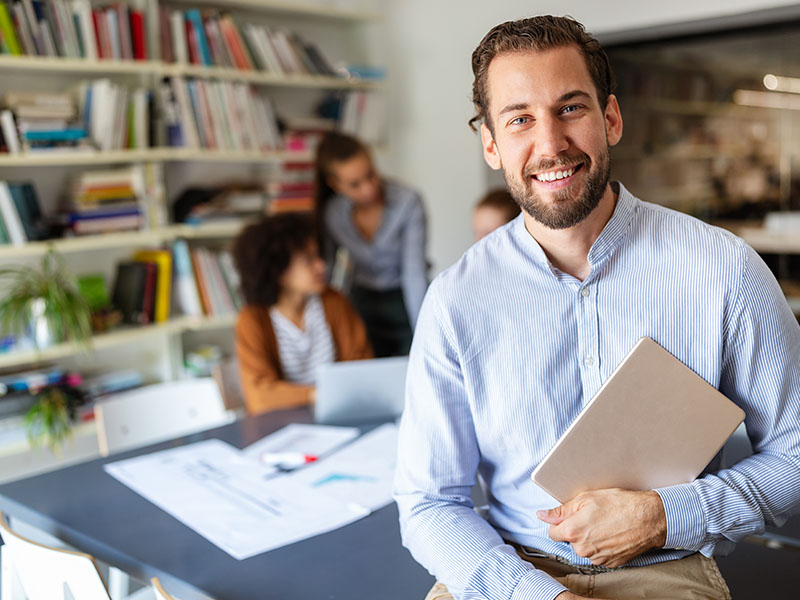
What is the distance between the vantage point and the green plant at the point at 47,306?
10.7 feet

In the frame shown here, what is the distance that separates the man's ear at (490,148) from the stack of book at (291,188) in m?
2.74

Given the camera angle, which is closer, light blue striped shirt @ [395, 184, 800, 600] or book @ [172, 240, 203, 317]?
light blue striped shirt @ [395, 184, 800, 600]

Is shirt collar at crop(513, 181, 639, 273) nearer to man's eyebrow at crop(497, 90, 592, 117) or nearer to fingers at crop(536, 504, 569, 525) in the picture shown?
man's eyebrow at crop(497, 90, 592, 117)

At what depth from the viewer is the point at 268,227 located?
2.87m

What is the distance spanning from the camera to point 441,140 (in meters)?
4.48

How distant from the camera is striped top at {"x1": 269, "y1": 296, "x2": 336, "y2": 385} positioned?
2674 millimetres

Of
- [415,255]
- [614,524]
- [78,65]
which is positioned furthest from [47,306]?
[614,524]

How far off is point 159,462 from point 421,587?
34.2 inches

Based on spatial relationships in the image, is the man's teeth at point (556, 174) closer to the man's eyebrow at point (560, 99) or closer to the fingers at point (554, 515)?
the man's eyebrow at point (560, 99)

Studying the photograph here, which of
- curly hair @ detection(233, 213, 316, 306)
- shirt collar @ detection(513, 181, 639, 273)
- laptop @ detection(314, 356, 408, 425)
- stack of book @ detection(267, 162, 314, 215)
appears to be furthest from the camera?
stack of book @ detection(267, 162, 314, 215)

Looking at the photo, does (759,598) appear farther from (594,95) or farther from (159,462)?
(159,462)

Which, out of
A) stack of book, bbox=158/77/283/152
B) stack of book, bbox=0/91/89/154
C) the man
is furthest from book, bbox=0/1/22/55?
the man

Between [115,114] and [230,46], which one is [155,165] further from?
[230,46]

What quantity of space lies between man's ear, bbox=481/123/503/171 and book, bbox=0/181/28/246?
2493 mm
